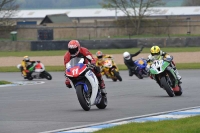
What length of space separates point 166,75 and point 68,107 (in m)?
3.60

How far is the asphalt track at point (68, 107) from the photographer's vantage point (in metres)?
11.0

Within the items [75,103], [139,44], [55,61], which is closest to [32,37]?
[139,44]

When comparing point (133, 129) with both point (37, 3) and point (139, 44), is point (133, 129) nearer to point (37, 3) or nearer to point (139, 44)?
point (139, 44)

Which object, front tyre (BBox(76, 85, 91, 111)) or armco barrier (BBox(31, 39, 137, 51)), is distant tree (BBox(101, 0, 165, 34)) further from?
front tyre (BBox(76, 85, 91, 111))

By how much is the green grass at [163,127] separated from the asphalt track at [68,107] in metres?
1.25

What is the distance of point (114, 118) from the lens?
11.5m

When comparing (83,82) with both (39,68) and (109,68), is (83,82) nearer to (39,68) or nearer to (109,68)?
(109,68)

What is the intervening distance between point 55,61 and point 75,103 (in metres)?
22.8

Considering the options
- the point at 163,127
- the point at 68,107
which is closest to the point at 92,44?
the point at 68,107

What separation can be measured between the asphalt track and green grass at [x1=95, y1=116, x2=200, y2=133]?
1.25 metres

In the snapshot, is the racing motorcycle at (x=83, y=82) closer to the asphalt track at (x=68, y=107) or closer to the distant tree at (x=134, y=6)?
the asphalt track at (x=68, y=107)

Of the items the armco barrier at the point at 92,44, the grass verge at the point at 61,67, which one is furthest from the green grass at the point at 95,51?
the grass verge at the point at 61,67

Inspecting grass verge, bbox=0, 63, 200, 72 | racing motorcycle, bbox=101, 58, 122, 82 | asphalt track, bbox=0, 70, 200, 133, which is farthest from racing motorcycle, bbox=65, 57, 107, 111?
grass verge, bbox=0, 63, 200, 72

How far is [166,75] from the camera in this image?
1661 cm
